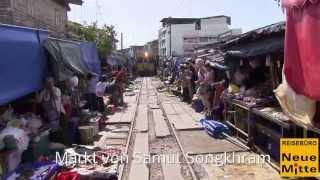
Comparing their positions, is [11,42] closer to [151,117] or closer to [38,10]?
[38,10]

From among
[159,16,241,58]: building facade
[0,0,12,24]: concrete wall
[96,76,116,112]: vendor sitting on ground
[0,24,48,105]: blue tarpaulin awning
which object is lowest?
[96,76,116,112]: vendor sitting on ground

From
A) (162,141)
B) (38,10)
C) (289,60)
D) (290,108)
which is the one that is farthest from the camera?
(38,10)

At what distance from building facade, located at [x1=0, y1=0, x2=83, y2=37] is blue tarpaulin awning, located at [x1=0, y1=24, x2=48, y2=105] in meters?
1.88

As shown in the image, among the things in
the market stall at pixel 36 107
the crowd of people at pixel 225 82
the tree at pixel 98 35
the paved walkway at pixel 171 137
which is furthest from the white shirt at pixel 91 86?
the tree at pixel 98 35

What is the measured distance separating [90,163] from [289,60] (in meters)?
4.64

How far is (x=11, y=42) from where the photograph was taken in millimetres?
7887

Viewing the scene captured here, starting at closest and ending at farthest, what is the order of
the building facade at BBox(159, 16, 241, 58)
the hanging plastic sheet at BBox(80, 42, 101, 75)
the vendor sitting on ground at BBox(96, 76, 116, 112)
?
the hanging plastic sheet at BBox(80, 42, 101, 75), the vendor sitting on ground at BBox(96, 76, 116, 112), the building facade at BBox(159, 16, 241, 58)

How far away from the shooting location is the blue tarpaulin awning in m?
7.46

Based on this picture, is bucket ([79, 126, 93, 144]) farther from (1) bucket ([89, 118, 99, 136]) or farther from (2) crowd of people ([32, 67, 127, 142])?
(1) bucket ([89, 118, 99, 136])

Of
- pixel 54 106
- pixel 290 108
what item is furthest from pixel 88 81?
pixel 290 108

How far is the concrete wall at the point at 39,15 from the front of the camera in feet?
40.0

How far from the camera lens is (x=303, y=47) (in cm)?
623

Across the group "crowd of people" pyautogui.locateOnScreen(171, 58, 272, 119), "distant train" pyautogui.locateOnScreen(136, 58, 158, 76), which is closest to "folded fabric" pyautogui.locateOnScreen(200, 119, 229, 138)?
"crowd of people" pyautogui.locateOnScreen(171, 58, 272, 119)

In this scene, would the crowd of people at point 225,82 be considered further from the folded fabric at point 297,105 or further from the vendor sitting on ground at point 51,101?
the vendor sitting on ground at point 51,101
